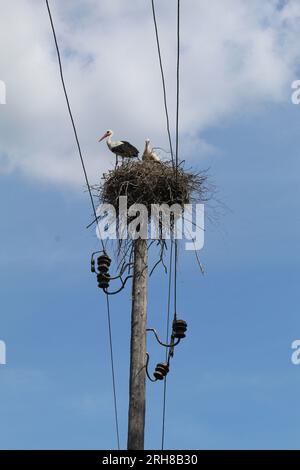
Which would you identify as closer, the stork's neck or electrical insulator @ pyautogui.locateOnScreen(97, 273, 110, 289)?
electrical insulator @ pyautogui.locateOnScreen(97, 273, 110, 289)

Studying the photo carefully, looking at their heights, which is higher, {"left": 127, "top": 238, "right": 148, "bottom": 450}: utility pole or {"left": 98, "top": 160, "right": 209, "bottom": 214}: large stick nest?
{"left": 98, "top": 160, "right": 209, "bottom": 214}: large stick nest

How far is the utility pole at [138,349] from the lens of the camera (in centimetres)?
1098

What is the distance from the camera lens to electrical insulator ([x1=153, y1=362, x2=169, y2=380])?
1136cm

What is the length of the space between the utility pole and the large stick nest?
99cm

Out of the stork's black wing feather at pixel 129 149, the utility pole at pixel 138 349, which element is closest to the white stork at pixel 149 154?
the stork's black wing feather at pixel 129 149

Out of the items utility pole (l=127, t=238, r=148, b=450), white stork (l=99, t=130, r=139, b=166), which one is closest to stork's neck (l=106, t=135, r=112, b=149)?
white stork (l=99, t=130, r=139, b=166)

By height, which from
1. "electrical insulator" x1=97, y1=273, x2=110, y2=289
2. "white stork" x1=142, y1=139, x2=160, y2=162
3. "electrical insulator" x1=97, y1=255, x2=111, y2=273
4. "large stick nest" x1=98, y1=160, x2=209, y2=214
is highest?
"white stork" x1=142, y1=139, x2=160, y2=162

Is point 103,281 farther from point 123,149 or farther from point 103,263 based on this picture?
point 123,149

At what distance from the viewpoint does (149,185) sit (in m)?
12.9

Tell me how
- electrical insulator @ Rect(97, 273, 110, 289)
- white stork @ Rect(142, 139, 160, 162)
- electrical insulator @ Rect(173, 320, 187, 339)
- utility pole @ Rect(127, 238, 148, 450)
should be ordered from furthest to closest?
white stork @ Rect(142, 139, 160, 162) < electrical insulator @ Rect(97, 273, 110, 289) < electrical insulator @ Rect(173, 320, 187, 339) < utility pole @ Rect(127, 238, 148, 450)

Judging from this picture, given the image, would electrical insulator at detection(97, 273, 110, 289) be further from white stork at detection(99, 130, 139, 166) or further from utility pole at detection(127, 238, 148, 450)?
white stork at detection(99, 130, 139, 166)
